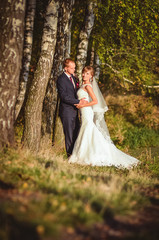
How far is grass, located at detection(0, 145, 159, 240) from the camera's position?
2.79m

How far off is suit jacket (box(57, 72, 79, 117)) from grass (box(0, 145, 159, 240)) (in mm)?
2468

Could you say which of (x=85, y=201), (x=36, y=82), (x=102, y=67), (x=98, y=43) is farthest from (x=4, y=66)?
(x=102, y=67)

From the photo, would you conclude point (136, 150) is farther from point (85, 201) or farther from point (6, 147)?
point (85, 201)

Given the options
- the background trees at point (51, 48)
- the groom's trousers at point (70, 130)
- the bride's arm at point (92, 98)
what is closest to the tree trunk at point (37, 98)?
the background trees at point (51, 48)

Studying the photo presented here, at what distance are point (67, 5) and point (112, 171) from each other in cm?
506

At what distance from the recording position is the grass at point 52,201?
2.79 meters

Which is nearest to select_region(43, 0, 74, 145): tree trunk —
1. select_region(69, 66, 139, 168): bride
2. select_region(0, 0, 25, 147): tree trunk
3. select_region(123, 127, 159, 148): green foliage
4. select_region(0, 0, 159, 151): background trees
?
select_region(0, 0, 159, 151): background trees

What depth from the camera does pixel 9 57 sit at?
532cm

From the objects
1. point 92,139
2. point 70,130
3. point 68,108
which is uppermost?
point 68,108

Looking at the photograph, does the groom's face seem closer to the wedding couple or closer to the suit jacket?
the wedding couple

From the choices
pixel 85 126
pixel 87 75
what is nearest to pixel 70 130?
pixel 85 126

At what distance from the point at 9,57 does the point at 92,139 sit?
3.07 m

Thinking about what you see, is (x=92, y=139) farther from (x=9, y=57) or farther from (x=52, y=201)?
(x=52, y=201)

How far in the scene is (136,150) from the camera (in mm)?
11336
